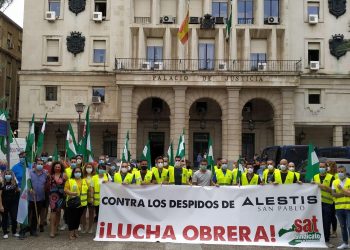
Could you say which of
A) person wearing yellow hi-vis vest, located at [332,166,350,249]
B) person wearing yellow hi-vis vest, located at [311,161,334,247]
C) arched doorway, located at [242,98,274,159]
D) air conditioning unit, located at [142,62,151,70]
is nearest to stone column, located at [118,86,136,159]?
air conditioning unit, located at [142,62,151,70]

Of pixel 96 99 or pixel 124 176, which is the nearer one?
pixel 124 176

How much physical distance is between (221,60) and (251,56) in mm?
2813

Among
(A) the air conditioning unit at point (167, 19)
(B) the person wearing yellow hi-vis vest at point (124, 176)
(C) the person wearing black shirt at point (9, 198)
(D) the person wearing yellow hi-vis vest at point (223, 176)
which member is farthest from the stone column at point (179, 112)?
(C) the person wearing black shirt at point (9, 198)

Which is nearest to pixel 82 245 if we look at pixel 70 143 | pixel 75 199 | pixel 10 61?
pixel 75 199

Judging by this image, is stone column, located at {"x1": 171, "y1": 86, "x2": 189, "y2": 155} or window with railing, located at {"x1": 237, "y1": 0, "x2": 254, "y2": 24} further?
window with railing, located at {"x1": 237, "y1": 0, "x2": 254, "y2": 24}

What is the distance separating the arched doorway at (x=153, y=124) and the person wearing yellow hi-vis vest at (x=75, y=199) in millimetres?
25278

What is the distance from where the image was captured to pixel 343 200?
1047 centimetres

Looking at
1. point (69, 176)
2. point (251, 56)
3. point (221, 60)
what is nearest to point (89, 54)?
point (221, 60)

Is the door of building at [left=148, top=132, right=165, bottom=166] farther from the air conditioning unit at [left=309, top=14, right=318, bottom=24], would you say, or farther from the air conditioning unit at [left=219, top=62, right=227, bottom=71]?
the air conditioning unit at [left=309, top=14, right=318, bottom=24]

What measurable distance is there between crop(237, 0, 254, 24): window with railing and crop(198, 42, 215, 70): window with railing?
3054 millimetres

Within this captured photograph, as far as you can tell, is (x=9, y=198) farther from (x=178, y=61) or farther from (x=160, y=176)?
(x=178, y=61)

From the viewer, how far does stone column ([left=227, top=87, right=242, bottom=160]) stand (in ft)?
106

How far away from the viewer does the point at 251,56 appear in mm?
34969

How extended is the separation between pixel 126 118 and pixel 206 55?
27.3ft
